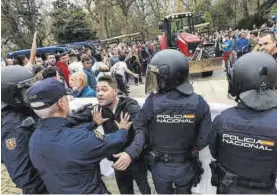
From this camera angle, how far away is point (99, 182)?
2256 millimetres

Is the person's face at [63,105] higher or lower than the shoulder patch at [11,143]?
higher

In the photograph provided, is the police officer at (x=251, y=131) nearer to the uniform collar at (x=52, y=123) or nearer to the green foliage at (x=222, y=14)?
the uniform collar at (x=52, y=123)

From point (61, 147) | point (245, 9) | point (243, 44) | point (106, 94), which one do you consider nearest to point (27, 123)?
point (61, 147)

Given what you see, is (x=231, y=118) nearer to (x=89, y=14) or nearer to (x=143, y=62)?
(x=143, y=62)

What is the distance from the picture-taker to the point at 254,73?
213 cm

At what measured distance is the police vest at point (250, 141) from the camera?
204cm

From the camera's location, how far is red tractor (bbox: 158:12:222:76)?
1237cm

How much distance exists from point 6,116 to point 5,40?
32.3 metres

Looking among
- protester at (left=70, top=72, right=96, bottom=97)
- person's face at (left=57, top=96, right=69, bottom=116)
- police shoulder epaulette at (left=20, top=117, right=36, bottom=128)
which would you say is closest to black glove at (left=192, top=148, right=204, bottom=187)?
person's face at (left=57, top=96, right=69, bottom=116)

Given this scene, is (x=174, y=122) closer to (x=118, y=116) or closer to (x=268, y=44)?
(x=118, y=116)

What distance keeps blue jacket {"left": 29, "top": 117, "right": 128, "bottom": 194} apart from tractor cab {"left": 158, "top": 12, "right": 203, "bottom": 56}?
1223 cm

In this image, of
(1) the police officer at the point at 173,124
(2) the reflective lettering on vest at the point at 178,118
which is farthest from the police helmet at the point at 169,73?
(2) the reflective lettering on vest at the point at 178,118

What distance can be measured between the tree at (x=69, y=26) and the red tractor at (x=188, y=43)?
20072 mm

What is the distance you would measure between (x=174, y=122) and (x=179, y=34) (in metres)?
12.7
